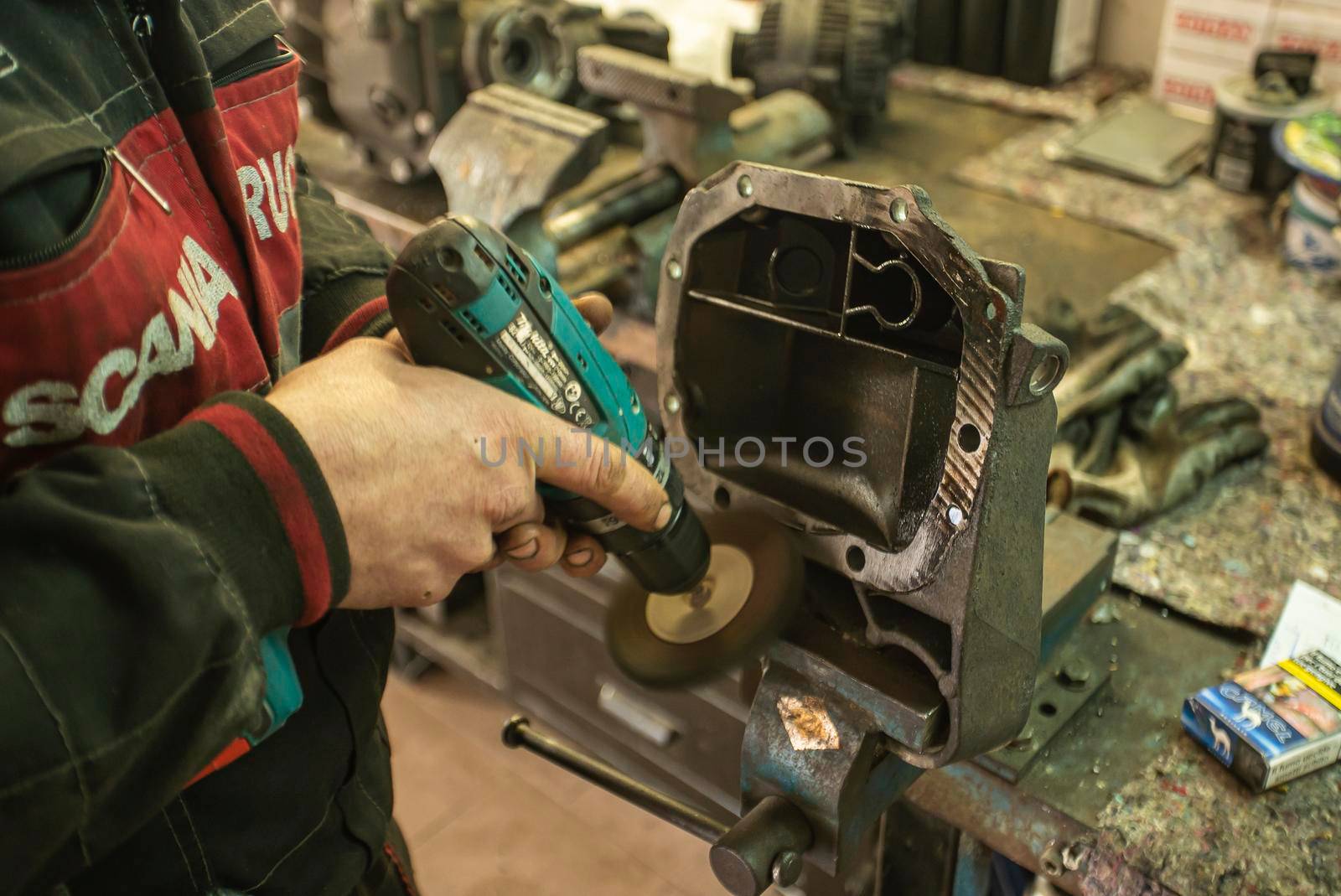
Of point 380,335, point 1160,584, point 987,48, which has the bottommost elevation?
point 1160,584

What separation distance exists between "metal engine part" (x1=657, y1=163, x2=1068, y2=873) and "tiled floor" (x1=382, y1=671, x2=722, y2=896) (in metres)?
1.13

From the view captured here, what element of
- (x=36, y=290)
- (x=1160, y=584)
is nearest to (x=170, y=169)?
(x=36, y=290)

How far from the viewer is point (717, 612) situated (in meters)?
0.84

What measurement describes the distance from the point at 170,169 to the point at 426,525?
27 cm

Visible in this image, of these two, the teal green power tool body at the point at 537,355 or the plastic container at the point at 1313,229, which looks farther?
the plastic container at the point at 1313,229

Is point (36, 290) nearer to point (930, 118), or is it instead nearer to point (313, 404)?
point (313, 404)

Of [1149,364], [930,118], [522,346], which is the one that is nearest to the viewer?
[522,346]

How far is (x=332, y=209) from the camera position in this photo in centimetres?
99

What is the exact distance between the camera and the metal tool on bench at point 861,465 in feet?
2.30

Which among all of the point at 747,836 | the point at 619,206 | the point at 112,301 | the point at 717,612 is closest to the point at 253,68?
the point at 112,301

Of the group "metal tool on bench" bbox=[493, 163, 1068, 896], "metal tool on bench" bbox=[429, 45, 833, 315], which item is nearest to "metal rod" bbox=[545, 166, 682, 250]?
"metal tool on bench" bbox=[429, 45, 833, 315]

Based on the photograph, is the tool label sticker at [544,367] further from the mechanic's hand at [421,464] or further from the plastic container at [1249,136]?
the plastic container at [1249,136]

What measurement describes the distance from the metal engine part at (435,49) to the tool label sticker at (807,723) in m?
1.29

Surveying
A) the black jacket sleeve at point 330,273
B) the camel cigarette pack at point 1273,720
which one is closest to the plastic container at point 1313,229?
the camel cigarette pack at point 1273,720
